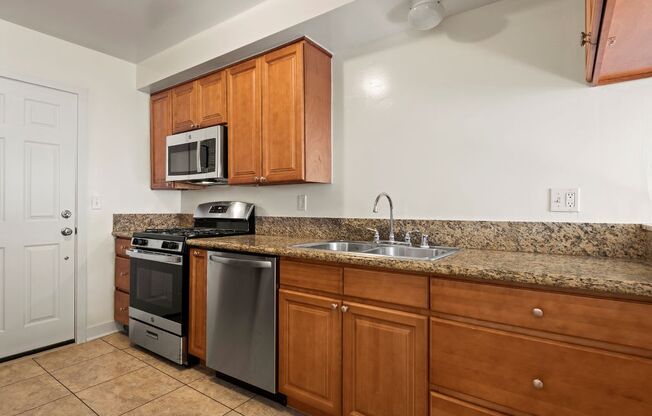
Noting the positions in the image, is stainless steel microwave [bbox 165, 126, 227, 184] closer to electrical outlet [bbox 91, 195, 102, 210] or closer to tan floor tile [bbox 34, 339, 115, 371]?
electrical outlet [bbox 91, 195, 102, 210]

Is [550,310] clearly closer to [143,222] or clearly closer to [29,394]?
[29,394]

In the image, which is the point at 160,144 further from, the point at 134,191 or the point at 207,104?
the point at 207,104

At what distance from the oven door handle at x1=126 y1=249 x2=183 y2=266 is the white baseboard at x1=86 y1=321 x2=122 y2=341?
82cm

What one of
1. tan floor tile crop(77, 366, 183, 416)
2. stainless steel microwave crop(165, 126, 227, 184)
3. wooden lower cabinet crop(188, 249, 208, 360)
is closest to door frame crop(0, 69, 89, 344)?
stainless steel microwave crop(165, 126, 227, 184)

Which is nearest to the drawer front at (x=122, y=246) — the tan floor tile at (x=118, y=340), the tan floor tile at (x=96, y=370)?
the tan floor tile at (x=118, y=340)

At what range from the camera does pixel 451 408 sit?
1317 millimetres

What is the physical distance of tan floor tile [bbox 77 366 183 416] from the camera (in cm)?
187

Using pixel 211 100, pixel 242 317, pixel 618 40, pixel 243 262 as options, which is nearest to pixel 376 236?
pixel 243 262

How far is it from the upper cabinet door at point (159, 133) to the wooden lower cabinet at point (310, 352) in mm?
1997

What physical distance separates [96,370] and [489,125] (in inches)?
115

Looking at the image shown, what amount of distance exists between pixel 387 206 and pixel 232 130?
128 centimetres

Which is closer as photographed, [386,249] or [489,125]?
[489,125]

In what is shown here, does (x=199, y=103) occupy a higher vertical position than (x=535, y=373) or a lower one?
higher

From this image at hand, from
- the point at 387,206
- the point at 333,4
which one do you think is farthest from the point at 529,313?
the point at 333,4
